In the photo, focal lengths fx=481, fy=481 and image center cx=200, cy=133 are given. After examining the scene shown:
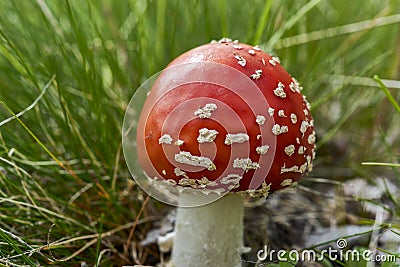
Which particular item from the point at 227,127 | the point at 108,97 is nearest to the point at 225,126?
the point at 227,127

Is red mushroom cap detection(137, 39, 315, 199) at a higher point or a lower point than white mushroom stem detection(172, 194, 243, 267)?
higher

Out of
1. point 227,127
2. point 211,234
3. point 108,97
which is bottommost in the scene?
point 211,234

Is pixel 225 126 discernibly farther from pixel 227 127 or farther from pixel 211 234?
pixel 211 234

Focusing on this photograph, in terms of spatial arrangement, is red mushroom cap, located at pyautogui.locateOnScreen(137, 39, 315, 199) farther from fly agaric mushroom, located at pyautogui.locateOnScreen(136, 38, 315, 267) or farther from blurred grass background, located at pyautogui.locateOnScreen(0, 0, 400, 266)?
blurred grass background, located at pyautogui.locateOnScreen(0, 0, 400, 266)

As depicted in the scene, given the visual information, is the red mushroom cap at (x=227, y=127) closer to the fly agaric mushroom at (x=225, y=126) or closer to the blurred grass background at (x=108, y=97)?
the fly agaric mushroom at (x=225, y=126)

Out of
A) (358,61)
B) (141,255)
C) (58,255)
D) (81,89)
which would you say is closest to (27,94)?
(81,89)

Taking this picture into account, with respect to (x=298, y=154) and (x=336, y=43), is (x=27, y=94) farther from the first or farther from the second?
(x=336, y=43)

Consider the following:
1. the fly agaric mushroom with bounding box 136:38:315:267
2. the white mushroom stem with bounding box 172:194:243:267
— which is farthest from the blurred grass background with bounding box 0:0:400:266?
the fly agaric mushroom with bounding box 136:38:315:267
